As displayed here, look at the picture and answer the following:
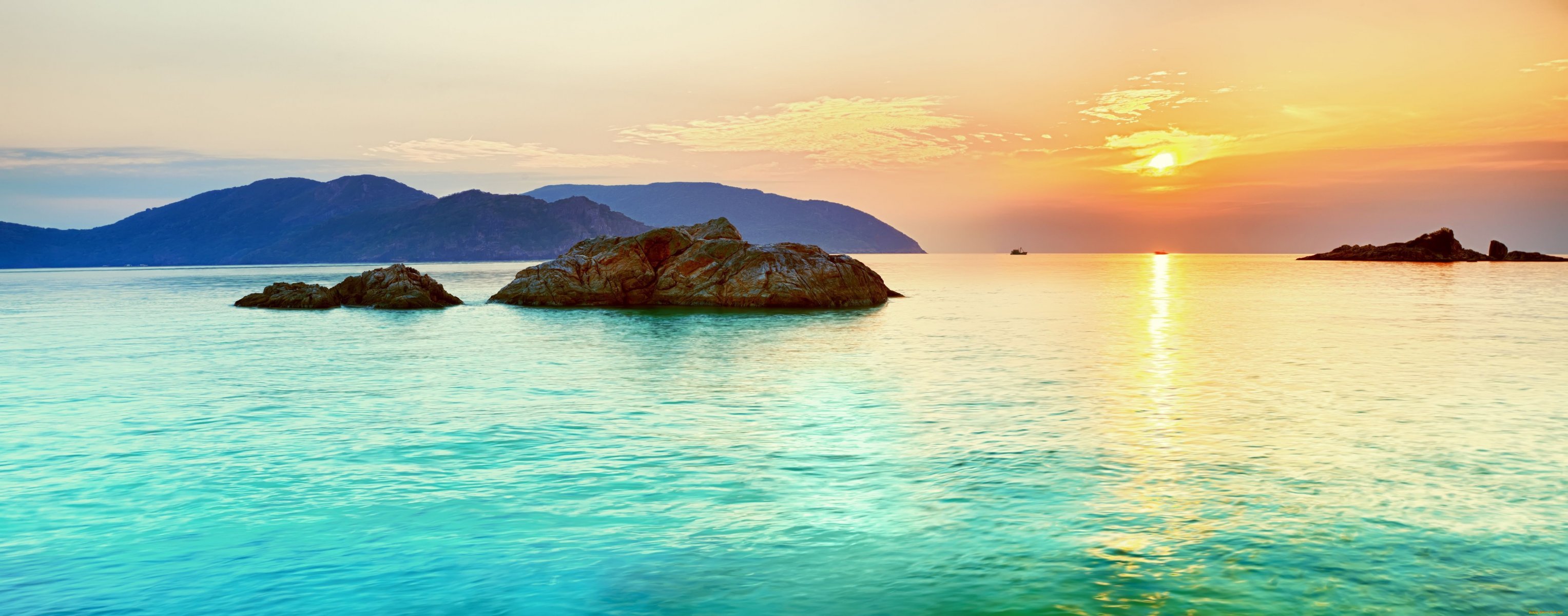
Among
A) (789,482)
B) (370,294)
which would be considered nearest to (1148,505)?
(789,482)

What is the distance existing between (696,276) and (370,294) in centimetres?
1971

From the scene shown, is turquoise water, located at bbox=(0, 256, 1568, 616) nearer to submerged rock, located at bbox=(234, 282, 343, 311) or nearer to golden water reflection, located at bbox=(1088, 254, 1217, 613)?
golden water reflection, located at bbox=(1088, 254, 1217, 613)

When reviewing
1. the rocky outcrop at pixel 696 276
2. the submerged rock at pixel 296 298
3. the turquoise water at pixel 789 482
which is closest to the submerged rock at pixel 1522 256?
the rocky outcrop at pixel 696 276

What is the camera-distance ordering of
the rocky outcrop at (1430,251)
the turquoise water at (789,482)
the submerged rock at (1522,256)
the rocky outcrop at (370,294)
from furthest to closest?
1. the submerged rock at (1522,256)
2. the rocky outcrop at (1430,251)
3. the rocky outcrop at (370,294)
4. the turquoise water at (789,482)

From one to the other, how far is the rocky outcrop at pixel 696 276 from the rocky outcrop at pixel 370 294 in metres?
4.44

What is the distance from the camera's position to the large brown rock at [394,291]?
172 ft

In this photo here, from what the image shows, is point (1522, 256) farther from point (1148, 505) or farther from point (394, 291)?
point (1148, 505)

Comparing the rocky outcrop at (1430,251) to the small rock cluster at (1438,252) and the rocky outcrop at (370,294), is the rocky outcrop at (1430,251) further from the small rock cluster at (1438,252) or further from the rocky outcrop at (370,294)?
the rocky outcrop at (370,294)

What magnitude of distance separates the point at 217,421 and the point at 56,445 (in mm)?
2441

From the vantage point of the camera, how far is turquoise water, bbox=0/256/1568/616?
8.12m

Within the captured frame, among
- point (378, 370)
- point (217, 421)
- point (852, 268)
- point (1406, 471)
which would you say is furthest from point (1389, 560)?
point (852, 268)

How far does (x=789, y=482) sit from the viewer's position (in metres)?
11.9

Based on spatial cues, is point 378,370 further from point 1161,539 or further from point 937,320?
point 937,320

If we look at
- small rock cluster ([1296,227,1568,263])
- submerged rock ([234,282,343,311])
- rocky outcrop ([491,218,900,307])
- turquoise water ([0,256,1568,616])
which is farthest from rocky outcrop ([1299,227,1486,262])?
submerged rock ([234,282,343,311])
